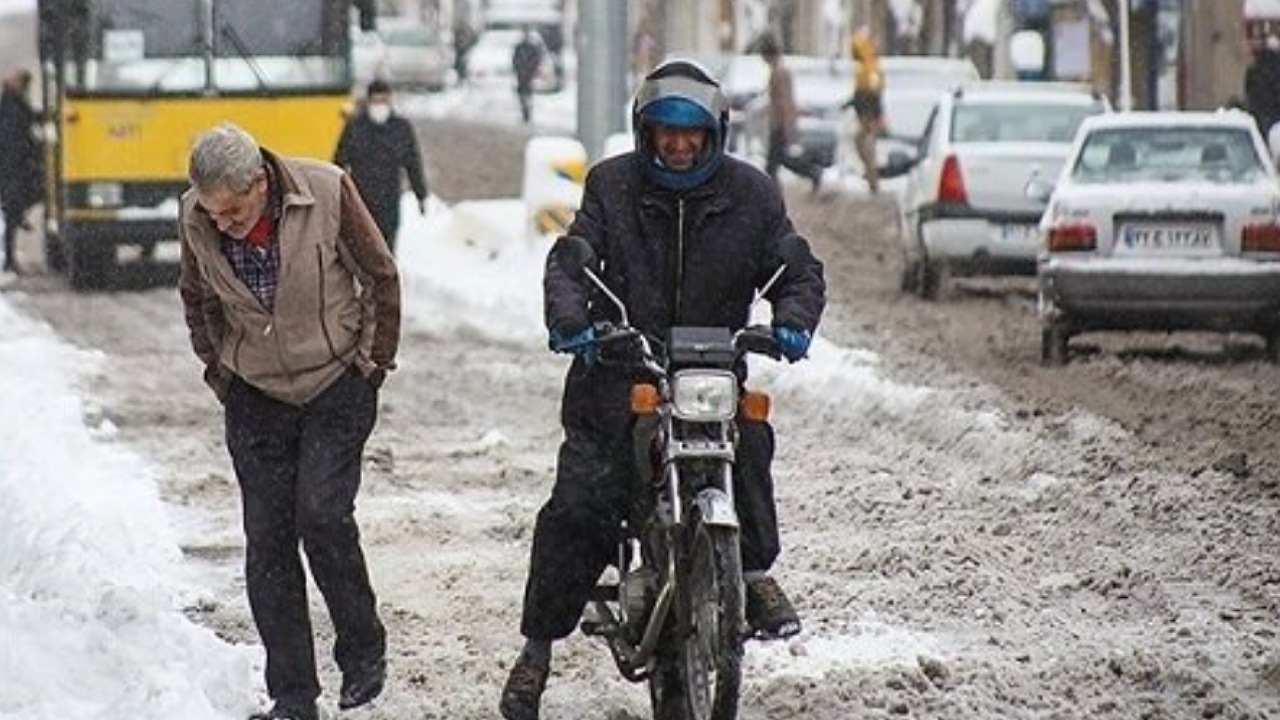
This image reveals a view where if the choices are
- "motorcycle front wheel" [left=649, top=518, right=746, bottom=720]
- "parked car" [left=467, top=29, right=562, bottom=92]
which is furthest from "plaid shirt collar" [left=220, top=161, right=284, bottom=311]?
"parked car" [left=467, top=29, right=562, bottom=92]

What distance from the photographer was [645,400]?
7.86 metres

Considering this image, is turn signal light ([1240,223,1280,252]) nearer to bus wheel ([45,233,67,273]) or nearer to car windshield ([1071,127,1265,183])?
car windshield ([1071,127,1265,183])

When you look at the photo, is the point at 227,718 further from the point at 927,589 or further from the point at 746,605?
the point at 927,589

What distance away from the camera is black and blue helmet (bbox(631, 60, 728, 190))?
7.93 m

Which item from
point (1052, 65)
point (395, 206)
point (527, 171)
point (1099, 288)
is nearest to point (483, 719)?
point (1099, 288)

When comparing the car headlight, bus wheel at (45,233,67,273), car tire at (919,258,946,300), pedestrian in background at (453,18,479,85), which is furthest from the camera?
pedestrian in background at (453,18,479,85)

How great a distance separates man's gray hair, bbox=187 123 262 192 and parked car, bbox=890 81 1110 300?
16.1 meters

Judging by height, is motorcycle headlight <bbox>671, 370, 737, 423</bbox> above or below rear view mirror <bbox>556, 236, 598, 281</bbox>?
below

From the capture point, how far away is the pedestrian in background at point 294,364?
27.4ft

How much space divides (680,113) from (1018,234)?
1688cm

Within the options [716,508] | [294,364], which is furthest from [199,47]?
[716,508]

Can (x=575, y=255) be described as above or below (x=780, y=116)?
above

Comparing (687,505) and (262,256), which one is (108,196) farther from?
(687,505)

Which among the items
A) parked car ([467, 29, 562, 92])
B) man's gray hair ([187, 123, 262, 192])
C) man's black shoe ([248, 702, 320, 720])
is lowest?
parked car ([467, 29, 562, 92])
